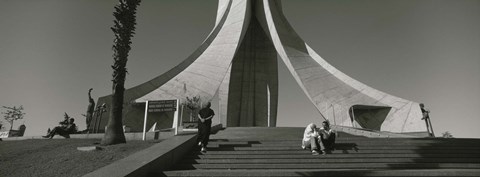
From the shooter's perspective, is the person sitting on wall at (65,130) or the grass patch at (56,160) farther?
the person sitting on wall at (65,130)

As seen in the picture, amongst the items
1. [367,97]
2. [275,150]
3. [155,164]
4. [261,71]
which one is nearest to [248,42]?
[261,71]

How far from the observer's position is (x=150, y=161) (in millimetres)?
4176

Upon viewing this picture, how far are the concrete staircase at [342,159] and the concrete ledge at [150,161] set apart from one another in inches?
6.3

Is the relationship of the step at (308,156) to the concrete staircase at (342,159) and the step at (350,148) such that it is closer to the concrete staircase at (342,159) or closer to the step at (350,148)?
the concrete staircase at (342,159)

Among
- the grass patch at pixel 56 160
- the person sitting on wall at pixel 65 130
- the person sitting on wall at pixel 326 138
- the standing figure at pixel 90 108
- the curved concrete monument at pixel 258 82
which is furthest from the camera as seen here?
the curved concrete monument at pixel 258 82

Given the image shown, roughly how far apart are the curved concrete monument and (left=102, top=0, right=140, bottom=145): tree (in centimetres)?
715

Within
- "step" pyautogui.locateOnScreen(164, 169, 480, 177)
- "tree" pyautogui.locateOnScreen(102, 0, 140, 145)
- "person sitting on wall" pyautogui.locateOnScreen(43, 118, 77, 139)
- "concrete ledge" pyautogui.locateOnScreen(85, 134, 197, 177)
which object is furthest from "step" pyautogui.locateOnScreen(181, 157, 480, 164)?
"person sitting on wall" pyautogui.locateOnScreen(43, 118, 77, 139)

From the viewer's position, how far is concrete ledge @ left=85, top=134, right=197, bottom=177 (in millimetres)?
3793

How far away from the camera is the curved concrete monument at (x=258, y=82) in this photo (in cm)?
1572

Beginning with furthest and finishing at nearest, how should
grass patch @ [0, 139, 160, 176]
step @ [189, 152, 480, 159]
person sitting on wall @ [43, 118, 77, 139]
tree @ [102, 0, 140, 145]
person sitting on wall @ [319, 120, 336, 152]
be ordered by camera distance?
1. person sitting on wall @ [43, 118, 77, 139]
2. tree @ [102, 0, 140, 145]
3. person sitting on wall @ [319, 120, 336, 152]
4. step @ [189, 152, 480, 159]
5. grass patch @ [0, 139, 160, 176]

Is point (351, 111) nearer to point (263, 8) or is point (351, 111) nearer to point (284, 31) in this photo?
point (284, 31)

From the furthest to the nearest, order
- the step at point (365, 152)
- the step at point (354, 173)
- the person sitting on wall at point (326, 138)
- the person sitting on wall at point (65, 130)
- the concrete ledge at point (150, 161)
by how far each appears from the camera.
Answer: the person sitting on wall at point (65, 130)
the person sitting on wall at point (326, 138)
the step at point (365, 152)
the step at point (354, 173)
the concrete ledge at point (150, 161)

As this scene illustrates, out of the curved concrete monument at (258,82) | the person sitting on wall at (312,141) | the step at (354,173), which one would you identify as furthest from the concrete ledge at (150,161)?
the curved concrete monument at (258,82)

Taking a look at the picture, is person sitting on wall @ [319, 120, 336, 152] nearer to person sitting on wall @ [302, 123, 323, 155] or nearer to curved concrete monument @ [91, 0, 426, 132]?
person sitting on wall @ [302, 123, 323, 155]
